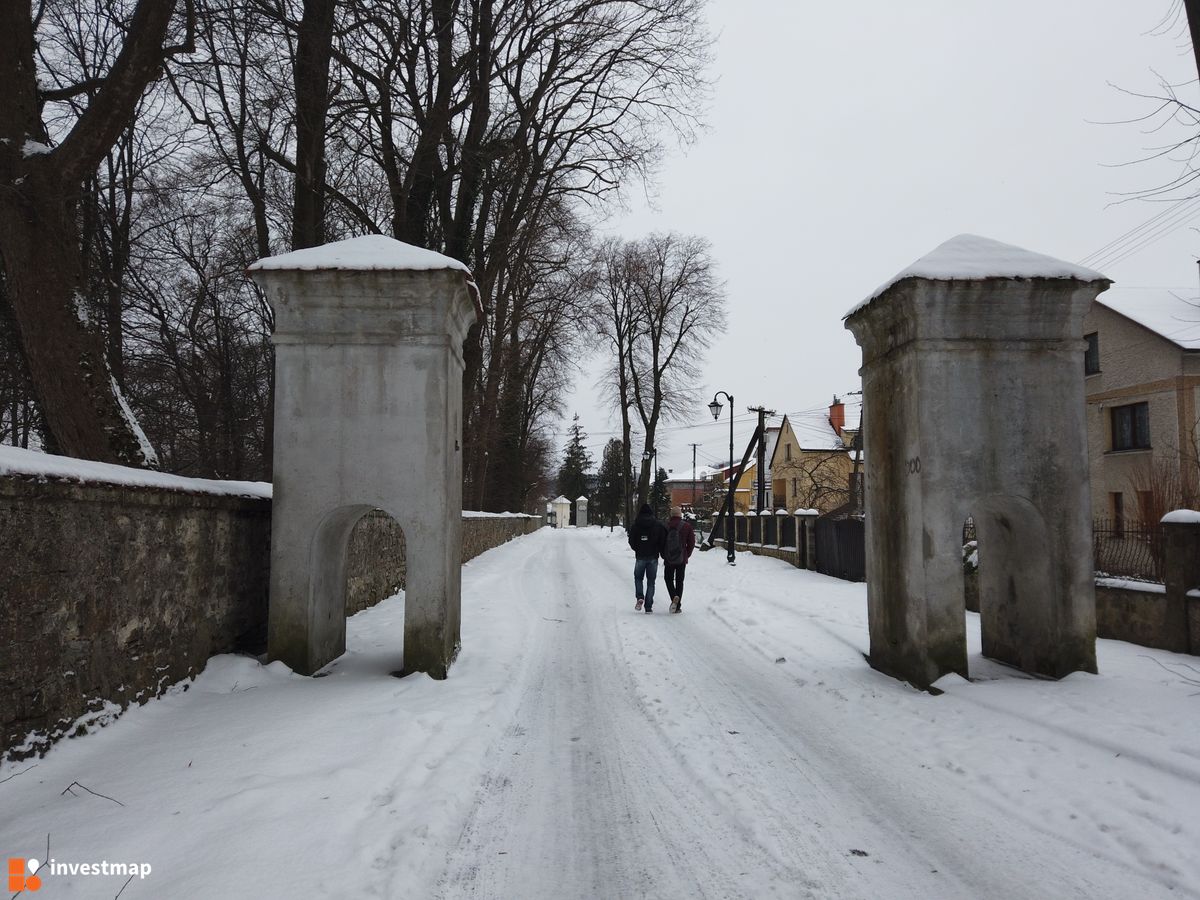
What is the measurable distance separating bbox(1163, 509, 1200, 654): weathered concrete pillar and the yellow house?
3390cm

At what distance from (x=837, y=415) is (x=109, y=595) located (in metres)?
51.0

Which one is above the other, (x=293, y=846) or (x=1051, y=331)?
(x=1051, y=331)

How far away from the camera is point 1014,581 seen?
7.09 m

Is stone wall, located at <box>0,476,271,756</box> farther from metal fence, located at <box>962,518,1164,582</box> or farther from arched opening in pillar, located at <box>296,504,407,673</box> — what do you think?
metal fence, located at <box>962,518,1164,582</box>

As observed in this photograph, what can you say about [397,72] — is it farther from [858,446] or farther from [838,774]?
[858,446]

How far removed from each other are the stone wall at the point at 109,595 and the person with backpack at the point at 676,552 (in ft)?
21.6

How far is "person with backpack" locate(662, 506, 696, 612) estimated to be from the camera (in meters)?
11.8

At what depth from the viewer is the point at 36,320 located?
6906mm

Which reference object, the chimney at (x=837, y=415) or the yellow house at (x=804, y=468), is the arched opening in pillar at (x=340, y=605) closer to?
the yellow house at (x=804, y=468)

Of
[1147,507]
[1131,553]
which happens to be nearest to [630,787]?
[1131,553]

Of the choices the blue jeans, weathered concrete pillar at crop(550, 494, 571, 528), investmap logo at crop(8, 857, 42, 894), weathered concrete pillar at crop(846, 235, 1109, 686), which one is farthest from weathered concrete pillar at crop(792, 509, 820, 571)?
weathered concrete pillar at crop(550, 494, 571, 528)

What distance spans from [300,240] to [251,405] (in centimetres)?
1059

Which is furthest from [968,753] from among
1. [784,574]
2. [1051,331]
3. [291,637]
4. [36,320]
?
[784,574]

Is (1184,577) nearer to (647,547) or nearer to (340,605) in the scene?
(647,547)
